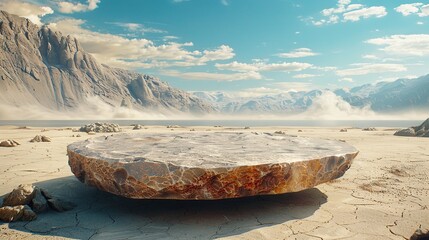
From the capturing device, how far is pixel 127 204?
14.0ft

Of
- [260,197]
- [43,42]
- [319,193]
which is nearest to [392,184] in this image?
[319,193]

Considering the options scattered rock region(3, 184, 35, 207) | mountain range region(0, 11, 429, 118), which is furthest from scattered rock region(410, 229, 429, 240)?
mountain range region(0, 11, 429, 118)

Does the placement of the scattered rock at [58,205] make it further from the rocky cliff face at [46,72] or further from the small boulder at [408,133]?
the rocky cliff face at [46,72]

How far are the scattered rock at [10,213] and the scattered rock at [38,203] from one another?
0.69 ft

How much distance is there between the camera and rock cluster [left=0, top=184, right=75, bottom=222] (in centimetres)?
358

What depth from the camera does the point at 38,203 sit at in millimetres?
3857

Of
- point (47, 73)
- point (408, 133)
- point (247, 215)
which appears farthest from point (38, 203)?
point (47, 73)

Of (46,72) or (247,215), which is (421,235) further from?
(46,72)

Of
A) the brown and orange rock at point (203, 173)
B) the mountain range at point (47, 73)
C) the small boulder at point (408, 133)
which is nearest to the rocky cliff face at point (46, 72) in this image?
the mountain range at point (47, 73)

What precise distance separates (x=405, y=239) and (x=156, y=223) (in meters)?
2.43

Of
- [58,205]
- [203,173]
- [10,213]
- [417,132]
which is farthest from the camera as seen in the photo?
[417,132]

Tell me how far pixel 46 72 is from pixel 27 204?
190262 mm

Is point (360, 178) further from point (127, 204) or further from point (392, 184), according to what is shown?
point (127, 204)

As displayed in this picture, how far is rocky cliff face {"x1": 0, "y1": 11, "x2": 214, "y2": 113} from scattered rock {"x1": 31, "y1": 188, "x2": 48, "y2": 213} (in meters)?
165
